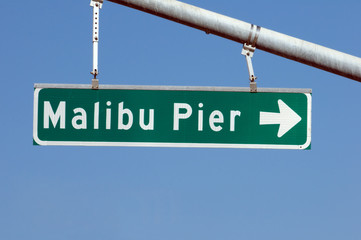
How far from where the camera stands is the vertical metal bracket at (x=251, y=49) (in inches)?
154

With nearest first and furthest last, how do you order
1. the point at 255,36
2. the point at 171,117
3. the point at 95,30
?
1. the point at 255,36
2. the point at 95,30
3. the point at 171,117

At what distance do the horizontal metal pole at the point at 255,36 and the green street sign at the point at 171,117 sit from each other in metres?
0.35

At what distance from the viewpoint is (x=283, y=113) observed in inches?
165

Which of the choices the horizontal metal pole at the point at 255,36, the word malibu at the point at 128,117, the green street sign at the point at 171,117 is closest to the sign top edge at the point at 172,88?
the green street sign at the point at 171,117

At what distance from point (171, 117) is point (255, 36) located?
3.04ft

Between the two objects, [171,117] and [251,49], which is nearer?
[251,49]

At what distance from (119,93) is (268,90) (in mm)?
1199

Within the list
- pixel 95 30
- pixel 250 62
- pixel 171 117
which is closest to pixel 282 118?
pixel 250 62

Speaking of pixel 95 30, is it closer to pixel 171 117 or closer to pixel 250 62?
pixel 171 117

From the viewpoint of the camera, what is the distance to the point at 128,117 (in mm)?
4180

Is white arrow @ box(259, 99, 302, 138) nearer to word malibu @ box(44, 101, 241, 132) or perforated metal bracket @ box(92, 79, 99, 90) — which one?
word malibu @ box(44, 101, 241, 132)

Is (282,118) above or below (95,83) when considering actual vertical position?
below

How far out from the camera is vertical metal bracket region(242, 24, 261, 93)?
3908 mm

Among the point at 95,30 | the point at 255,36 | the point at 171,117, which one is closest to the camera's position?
the point at 255,36
